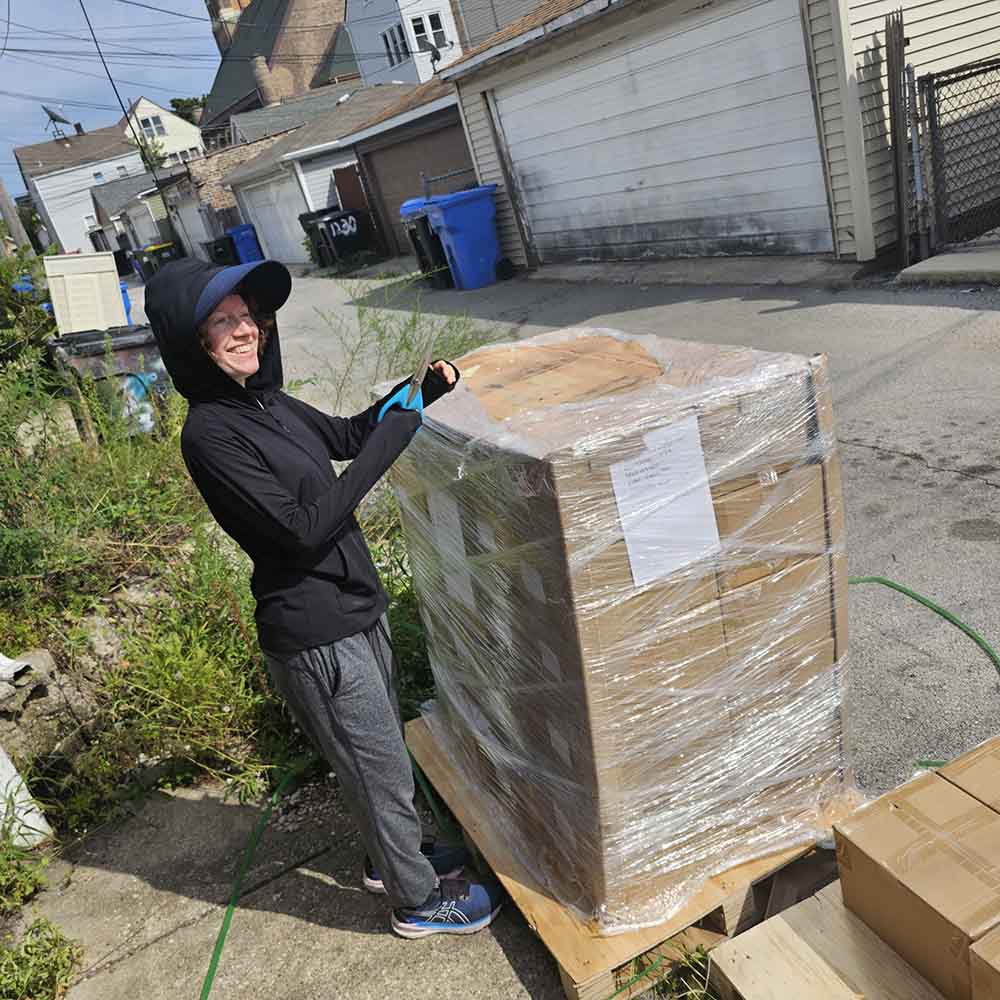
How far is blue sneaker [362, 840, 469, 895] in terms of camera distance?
2383 mm

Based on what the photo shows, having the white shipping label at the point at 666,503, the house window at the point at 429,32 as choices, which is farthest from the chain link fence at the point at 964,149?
the house window at the point at 429,32

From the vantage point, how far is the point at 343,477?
1.84 meters

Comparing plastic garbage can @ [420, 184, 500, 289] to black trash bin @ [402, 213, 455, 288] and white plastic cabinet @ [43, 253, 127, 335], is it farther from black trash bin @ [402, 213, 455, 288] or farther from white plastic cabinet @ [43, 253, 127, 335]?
white plastic cabinet @ [43, 253, 127, 335]

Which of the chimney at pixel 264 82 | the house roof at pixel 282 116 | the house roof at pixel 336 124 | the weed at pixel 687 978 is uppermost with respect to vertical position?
the chimney at pixel 264 82

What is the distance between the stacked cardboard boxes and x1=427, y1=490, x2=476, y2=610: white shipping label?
101 centimetres

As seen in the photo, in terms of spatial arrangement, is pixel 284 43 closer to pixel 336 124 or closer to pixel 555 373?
pixel 336 124

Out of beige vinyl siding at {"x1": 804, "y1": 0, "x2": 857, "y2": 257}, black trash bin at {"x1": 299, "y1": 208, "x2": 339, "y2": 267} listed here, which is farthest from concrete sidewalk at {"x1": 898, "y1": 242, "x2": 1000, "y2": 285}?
black trash bin at {"x1": 299, "y1": 208, "x2": 339, "y2": 267}

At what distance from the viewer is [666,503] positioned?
177 cm

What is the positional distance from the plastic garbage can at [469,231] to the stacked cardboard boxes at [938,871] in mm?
10846

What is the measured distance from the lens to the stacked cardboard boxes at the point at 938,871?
142 cm

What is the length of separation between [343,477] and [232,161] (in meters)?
30.4

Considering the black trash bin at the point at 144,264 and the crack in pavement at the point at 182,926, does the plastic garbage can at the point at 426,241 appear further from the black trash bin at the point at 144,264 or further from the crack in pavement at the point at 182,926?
the black trash bin at the point at 144,264

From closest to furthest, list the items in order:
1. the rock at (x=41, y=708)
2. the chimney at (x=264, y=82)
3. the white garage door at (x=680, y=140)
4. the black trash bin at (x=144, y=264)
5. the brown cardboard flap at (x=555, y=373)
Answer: the brown cardboard flap at (x=555, y=373), the rock at (x=41, y=708), the white garage door at (x=680, y=140), the black trash bin at (x=144, y=264), the chimney at (x=264, y=82)

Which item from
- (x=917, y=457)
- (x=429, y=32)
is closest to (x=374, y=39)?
(x=429, y=32)
